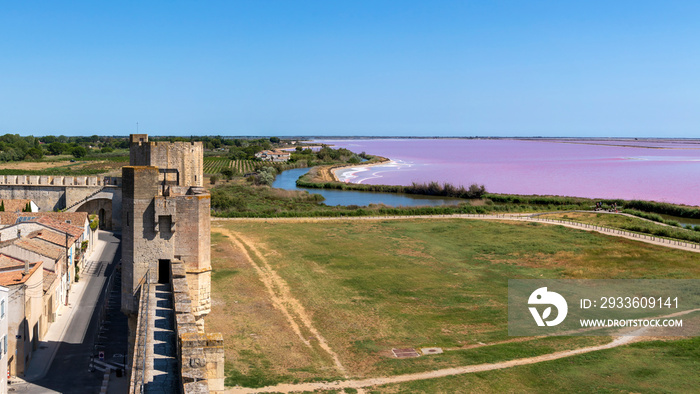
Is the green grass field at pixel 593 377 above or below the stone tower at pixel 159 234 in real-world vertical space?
below

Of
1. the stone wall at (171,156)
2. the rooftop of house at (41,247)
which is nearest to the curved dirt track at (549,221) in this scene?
the rooftop of house at (41,247)

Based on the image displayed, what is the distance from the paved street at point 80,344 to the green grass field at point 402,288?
150 inches

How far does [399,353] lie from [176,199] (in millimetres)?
9372

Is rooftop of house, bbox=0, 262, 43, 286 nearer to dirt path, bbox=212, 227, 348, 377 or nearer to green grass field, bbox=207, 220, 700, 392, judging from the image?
green grass field, bbox=207, 220, 700, 392

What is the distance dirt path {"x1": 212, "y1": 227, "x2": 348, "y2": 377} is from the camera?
2058cm

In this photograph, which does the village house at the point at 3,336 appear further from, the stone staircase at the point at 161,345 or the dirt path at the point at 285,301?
the dirt path at the point at 285,301

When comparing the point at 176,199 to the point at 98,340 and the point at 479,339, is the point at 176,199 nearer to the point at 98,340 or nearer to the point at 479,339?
the point at 98,340

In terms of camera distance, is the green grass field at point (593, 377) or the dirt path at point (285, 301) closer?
the green grass field at point (593, 377)

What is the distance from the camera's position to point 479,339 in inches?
837

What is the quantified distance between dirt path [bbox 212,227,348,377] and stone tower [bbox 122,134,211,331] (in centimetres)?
566

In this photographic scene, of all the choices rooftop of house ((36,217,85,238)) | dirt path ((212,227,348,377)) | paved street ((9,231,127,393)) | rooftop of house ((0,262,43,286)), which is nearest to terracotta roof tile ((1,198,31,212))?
rooftop of house ((36,217,85,238))

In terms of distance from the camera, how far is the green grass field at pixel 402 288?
18578 millimetres

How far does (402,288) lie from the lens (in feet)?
95.6

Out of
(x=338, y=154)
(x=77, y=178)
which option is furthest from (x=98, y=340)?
(x=338, y=154)
